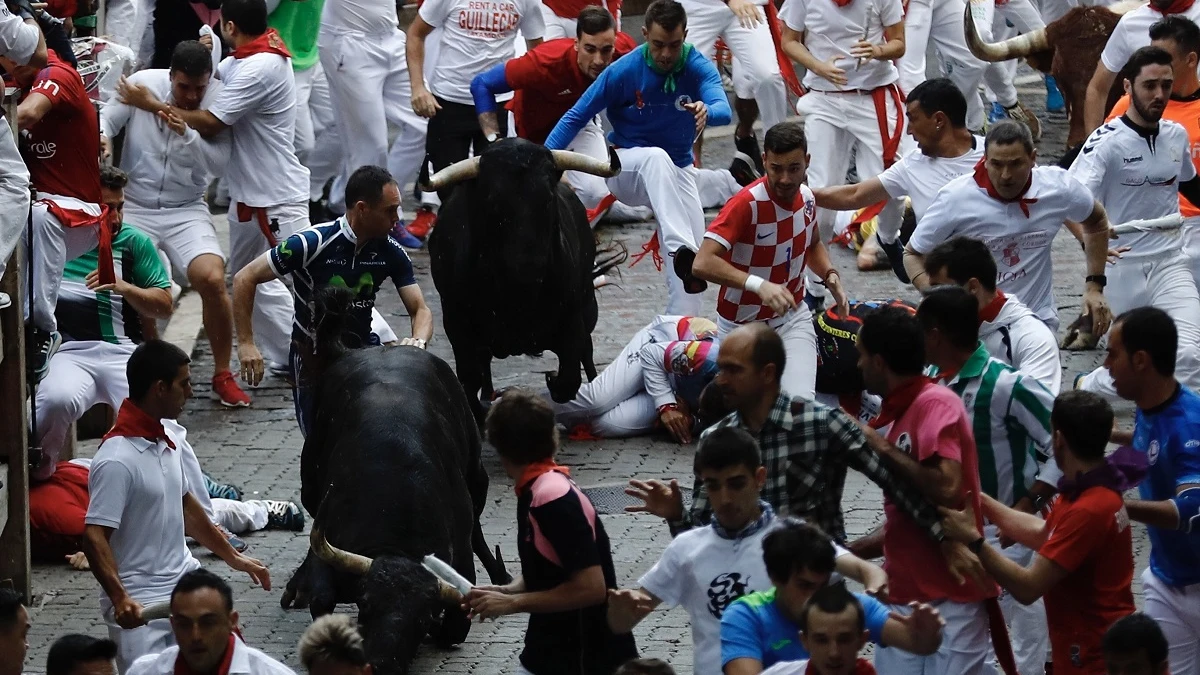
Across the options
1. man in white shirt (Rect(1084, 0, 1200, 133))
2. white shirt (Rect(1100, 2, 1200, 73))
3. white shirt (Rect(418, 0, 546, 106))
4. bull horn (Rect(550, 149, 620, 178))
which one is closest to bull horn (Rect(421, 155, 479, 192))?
bull horn (Rect(550, 149, 620, 178))

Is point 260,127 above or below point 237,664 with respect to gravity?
below

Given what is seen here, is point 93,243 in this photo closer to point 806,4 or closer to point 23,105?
point 23,105

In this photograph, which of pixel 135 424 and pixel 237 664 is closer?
pixel 237 664

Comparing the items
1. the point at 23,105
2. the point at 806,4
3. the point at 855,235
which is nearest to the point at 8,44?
the point at 23,105

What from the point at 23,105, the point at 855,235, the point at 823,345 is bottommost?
the point at 855,235

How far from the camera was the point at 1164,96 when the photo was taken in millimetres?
9617

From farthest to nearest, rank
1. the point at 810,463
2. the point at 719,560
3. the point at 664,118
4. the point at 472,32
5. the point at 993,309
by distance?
1. the point at 472,32
2. the point at 664,118
3. the point at 993,309
4. the point at 810,463
5. the point at 719,560

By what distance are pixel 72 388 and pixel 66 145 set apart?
125cm

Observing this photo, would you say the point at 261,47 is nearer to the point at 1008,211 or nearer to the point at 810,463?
the point at 1008,211

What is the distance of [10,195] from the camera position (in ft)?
26.8

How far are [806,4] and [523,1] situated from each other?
6.78ft

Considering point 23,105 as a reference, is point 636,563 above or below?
below

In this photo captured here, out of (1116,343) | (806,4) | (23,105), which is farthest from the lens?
(806,4)

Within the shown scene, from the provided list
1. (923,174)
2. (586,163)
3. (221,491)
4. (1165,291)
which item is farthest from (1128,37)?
(221,491)
